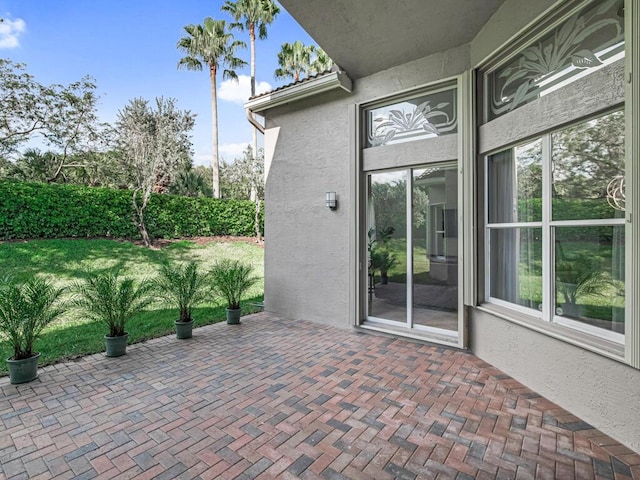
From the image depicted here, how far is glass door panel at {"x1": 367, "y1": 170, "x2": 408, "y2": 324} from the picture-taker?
5949 millimetres

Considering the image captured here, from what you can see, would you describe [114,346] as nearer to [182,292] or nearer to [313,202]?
[182,292]

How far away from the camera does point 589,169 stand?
11.1 ft

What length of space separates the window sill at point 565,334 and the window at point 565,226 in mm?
81

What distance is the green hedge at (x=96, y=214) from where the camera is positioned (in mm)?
11227

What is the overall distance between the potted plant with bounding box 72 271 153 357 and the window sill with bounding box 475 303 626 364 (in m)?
5.65

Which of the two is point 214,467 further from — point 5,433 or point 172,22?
point 172,22

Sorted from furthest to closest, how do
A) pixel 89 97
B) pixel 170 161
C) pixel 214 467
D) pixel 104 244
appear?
1. pixel 89 97
2. pixel 170 161
3. pixel 104 244
4. pixel 214 467

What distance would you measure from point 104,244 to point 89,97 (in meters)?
8.83

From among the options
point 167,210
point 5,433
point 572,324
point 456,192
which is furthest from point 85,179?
point 572,324

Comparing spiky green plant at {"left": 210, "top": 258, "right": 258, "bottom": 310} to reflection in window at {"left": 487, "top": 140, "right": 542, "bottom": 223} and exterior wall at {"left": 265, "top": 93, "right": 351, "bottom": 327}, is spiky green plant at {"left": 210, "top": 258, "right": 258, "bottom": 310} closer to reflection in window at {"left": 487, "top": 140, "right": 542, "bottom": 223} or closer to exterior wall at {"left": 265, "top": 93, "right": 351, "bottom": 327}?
exterior wall at {"left": 265, "top": 93, "right": 351, "bottom": 327}

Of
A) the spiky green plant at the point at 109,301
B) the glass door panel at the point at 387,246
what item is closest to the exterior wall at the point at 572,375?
the glass door panel at the point at 387,246

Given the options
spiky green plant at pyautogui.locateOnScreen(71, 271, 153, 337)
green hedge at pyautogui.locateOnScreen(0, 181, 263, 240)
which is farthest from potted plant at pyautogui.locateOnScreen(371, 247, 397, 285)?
green hedge at pyautogui.locateOnScreen(0, 181, 263, 240)

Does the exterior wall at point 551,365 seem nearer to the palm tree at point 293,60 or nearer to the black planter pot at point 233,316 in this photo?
the black planter pot at point 233,316

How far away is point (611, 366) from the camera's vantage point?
3.03 m
